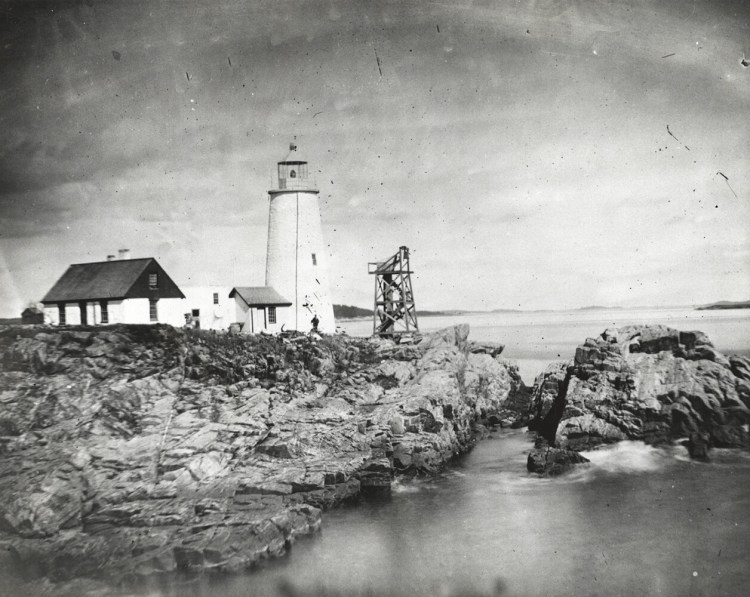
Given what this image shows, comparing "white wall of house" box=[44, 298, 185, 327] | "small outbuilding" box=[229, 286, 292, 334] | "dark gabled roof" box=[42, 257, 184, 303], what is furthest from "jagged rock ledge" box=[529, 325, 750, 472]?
"dark gabled roof" box=[42, 257, 184, 303]

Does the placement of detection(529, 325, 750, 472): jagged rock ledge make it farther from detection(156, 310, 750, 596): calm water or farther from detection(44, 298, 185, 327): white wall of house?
detection(44, 298, 185, 327): white wall of house

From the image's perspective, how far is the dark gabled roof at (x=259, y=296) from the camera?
19594 mm

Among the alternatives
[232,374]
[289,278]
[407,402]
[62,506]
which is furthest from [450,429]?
[62,506]

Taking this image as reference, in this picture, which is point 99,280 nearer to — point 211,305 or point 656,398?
point 211,305

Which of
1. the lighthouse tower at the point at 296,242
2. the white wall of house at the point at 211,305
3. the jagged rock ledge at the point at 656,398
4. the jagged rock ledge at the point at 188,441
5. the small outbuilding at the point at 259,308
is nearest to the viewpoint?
the jagged rock ledge at the point at 188,441

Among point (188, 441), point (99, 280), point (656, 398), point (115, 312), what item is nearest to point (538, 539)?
point (188, 441)

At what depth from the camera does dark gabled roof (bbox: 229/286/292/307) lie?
19.6m

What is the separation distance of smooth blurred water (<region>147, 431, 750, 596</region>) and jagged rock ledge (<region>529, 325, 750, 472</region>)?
146cm

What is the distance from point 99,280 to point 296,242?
6.55 metres

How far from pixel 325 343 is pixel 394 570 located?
953cm

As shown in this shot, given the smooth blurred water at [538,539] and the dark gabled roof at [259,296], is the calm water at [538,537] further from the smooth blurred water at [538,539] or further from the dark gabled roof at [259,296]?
the dark gabled roof at [259,296]

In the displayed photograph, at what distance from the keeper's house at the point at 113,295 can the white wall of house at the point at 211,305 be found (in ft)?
4.94

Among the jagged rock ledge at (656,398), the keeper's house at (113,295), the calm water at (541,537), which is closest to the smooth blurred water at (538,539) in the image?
the calm water at (541,537)

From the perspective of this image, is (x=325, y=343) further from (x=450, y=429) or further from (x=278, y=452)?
(x=278, y=452)
